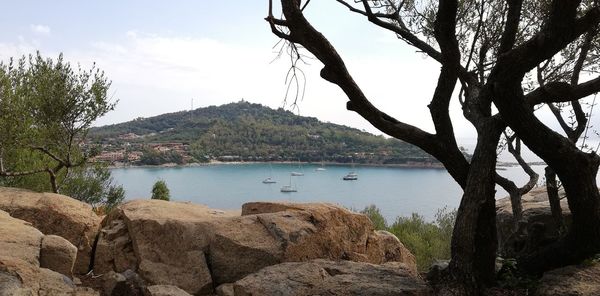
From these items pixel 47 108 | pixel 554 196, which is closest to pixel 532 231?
pixel 554 196

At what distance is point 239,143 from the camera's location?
106 metres

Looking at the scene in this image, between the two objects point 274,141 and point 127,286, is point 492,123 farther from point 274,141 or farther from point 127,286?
point 274,141

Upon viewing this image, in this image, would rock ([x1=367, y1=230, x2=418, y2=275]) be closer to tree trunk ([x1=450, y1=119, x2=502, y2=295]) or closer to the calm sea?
Answer: tree trunk ([x1=450, y1=119, x2=502, y2=295])

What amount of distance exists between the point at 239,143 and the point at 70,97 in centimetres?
8947

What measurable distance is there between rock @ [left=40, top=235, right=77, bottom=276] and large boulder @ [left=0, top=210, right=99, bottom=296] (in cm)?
8

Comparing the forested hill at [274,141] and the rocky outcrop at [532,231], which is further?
the forested hill at [274,141]

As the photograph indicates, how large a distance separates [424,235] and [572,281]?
20.1 m

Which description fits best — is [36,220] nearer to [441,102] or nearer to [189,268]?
[189,268]

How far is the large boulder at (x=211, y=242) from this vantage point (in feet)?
28.7

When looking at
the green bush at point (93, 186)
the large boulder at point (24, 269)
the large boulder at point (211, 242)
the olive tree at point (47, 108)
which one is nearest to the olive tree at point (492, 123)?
the large boulder at point (211, 242)

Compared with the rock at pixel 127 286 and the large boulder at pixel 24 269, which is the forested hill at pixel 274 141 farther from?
the rock at pixel 127 286

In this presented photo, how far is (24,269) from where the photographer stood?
5.81 metres

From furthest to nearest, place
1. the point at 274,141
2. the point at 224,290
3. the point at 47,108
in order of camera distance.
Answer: the point at 274,141, the point at 47,108, the point at 224,290

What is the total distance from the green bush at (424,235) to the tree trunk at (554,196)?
1309cm
